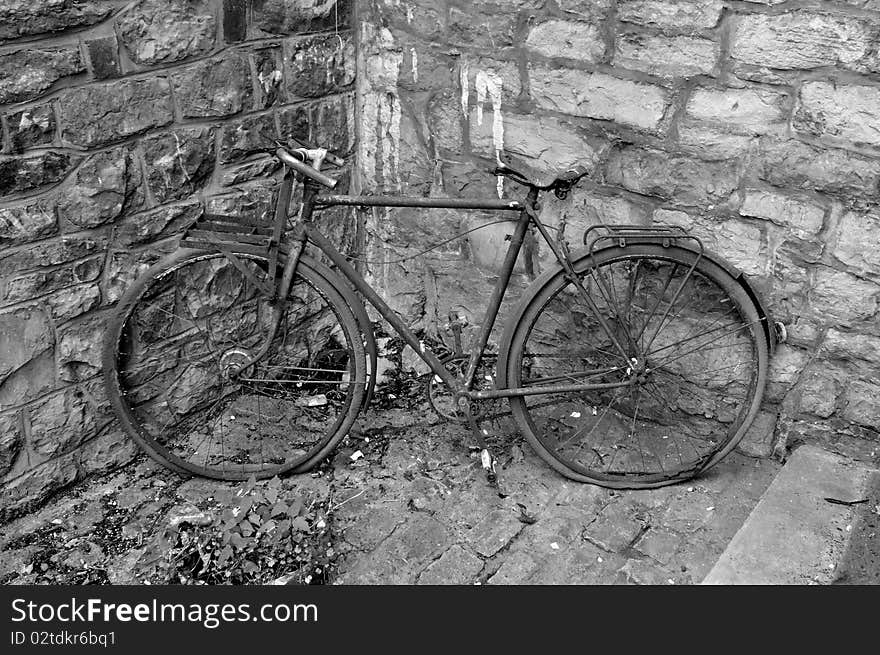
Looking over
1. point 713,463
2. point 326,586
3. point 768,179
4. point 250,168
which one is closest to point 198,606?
point 326,586

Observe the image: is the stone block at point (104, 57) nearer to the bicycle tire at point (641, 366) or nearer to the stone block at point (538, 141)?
the stone block at point (538, 141)

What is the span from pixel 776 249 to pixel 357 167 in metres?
1.93

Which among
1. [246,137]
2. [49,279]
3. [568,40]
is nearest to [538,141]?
[568,40]

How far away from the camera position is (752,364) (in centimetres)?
340

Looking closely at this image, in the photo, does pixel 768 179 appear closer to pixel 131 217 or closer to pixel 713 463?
pixel 713 463

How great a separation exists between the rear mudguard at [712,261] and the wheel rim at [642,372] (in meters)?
0.04

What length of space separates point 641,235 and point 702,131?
446mm

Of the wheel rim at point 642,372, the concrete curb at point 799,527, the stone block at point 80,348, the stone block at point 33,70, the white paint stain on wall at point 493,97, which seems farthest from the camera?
the white paint stain on wall at point 493,97

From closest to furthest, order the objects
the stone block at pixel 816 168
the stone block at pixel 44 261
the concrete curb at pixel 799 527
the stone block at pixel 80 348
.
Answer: the concrete curb at pixel 799 527 < the stone block at pixel 816 168 < the stone block at pixel 44 261 < the stone block at pixel 80 348

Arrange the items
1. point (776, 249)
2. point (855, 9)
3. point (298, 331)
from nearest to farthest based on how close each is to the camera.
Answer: point (855, 9), point (776, 249), point (298, 331)

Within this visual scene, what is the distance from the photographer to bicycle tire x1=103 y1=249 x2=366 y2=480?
3.36 metres

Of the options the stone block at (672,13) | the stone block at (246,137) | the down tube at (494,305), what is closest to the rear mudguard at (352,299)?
the down tube at (494,305)

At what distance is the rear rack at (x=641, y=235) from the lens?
3.23 metres

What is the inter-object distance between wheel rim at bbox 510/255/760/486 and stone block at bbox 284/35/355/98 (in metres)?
1.39
